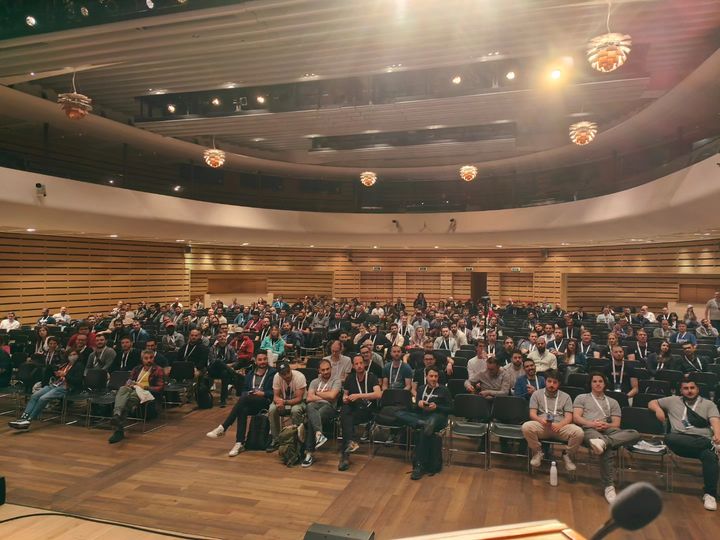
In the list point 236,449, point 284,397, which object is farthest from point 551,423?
point 236,449

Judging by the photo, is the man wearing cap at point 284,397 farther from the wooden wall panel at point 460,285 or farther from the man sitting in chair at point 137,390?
the wooden wall panel at point 460,285

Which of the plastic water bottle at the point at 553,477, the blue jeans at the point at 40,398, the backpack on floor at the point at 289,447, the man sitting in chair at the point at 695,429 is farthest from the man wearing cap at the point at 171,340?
the man sitting in chair at the point at 695,429

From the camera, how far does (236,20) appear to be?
22.8 feet

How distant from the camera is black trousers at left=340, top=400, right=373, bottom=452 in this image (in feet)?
19.3

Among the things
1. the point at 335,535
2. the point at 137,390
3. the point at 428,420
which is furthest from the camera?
the point at 137,390

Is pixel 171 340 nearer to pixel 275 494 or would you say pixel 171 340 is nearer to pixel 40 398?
pixel 40 398

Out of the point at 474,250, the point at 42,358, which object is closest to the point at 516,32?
the point at 42,358

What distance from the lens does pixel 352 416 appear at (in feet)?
19.9

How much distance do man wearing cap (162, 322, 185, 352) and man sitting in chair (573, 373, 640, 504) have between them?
7484mm

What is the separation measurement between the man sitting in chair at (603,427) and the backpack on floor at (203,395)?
5826 mm

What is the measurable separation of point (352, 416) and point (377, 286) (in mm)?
18154

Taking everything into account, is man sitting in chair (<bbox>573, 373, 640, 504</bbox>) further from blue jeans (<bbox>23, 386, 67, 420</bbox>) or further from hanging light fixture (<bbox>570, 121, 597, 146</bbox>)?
blue jeans (<bbox>23, 386, 67, 420</bbox>)

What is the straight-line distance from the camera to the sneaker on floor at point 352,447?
18.8ft

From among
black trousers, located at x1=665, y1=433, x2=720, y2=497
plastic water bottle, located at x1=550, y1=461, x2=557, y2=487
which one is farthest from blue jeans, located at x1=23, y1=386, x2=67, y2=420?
black trousers, located at x1=665, y1=433, x2=720, y2=497
